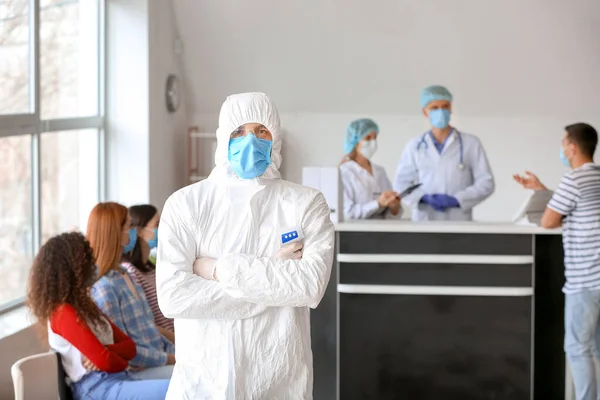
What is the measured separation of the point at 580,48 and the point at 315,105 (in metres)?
1.99

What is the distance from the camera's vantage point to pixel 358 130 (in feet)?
18.2

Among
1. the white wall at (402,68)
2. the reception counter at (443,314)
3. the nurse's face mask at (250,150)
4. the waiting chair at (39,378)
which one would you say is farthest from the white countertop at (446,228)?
the white wall at (402,68)

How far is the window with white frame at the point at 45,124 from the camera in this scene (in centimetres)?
445

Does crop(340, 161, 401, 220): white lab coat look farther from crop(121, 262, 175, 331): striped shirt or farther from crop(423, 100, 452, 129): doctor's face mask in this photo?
Result: crop(121, 262, 175, 331): striped shirt

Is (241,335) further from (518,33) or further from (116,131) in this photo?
(518,33)

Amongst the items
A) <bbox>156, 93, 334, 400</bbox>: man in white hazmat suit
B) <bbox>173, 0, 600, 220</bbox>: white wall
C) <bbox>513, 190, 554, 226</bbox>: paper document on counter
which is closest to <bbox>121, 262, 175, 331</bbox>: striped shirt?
<bbox>156, 93, 334, 400</bbox>: man in white hazmat suit

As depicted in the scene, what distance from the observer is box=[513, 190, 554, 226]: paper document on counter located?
419 cm

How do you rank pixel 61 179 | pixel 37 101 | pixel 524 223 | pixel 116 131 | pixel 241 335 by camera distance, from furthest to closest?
pixel 116 131, pixel 61 179, pixel 37 101, pixel 524 223, pixel 241 335

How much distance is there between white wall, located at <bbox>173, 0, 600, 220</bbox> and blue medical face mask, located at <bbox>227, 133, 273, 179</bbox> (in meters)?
4.11

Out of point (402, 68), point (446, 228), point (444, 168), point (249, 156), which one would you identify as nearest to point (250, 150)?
point (249, 156)

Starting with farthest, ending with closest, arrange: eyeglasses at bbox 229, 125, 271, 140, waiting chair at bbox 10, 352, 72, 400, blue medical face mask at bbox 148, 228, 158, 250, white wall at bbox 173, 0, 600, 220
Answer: white wall at bbox 173, 0, 600, 220
blue medical face mask at bbox 148, 228, 158, 250
waiting chair at bbox 10, 352, 72, 400
eyeglasses at bbox 229, 125, 271, 140

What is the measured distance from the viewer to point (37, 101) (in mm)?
4641

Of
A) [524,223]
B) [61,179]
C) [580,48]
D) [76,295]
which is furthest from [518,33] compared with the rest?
[76,295]

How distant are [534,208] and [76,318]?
2.11 meters
